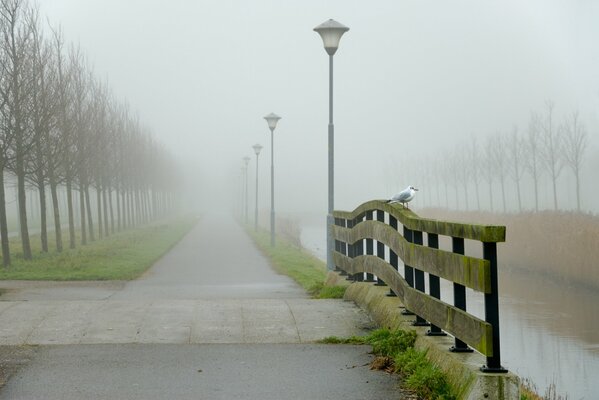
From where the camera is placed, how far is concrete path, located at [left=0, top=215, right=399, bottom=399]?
24.8 feet

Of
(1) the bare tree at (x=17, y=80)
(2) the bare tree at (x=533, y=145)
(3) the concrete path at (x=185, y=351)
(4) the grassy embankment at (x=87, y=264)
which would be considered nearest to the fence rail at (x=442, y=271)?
(3) the concrete path at (x=185, y=351)

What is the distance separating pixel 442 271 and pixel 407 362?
989 mm

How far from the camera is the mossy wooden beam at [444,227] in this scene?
6172 millimetres

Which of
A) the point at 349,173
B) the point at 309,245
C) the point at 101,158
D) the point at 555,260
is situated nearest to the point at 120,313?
the point at 555,260

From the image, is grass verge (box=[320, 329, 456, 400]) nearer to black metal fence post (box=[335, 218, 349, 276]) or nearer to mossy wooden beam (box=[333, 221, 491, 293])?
mossy wooden beam (box=[333, 221, 491, 293])

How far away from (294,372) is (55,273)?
1520 cm

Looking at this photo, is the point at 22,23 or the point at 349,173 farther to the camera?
the point at 349,173

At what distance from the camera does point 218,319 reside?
10797mm

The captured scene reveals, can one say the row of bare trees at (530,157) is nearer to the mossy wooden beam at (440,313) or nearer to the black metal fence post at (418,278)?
the mossy wooden beam at (440,313)

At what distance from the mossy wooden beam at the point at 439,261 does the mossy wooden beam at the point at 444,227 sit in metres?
0.18

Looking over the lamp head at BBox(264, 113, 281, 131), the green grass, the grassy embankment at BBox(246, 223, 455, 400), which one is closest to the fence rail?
the grassy embankment at BBox(246, 223, 455, 400)

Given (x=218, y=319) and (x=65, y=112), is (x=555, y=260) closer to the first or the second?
(x=65, y=112)

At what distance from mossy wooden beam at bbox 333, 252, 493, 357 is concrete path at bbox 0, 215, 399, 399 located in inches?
26.3

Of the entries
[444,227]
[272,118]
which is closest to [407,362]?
[444,227]
